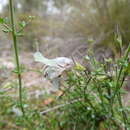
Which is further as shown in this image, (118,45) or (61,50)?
(61,50)

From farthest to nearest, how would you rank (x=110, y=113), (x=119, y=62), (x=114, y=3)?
(x=114, y=3)
(x=110, y=113)
(x=119, y=62)

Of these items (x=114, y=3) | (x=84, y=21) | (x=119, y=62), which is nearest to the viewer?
(x=119, y=62)

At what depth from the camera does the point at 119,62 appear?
1.23 feet

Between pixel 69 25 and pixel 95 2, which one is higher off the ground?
pixel 95 2

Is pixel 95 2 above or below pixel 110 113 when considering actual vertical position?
above

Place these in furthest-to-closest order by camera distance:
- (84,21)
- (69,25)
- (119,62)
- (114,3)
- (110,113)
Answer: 1. (69,25)
2. (84,21)
3. (114,3)
4. (110,113)
5. (119,62)

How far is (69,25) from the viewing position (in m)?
2.11

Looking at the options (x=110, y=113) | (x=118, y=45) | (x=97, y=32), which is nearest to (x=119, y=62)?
(x=118, y=45)

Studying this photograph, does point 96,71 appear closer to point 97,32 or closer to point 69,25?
point 97,32

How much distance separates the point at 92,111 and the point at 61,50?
4.49ft

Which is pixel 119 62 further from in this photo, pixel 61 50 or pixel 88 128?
pixel 61 50

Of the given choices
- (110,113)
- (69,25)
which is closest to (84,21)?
(69,25)

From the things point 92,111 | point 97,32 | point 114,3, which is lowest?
point 92,111

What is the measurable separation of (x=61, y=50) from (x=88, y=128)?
1.35 m
